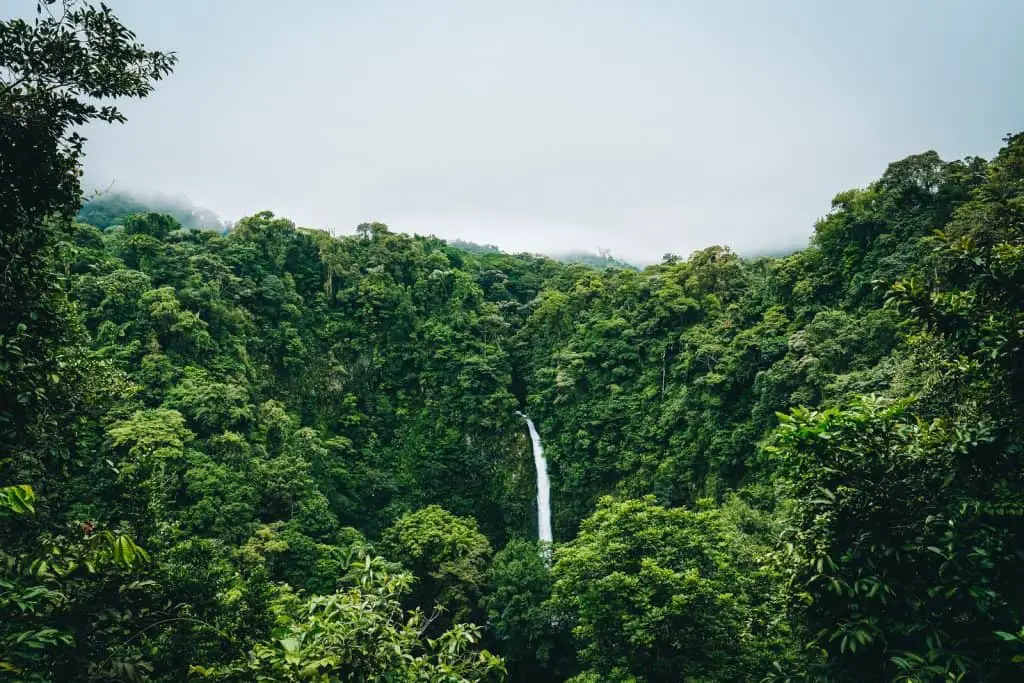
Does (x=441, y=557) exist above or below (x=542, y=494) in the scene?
below

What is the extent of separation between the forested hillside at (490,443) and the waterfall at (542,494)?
1.53ft

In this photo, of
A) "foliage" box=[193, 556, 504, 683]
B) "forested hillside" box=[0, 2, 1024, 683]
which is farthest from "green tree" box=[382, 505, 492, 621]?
"foliage" box=[193, 556, 504, 683]

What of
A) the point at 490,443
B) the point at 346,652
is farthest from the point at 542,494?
the point at 346,652

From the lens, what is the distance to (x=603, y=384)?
85.8 ft

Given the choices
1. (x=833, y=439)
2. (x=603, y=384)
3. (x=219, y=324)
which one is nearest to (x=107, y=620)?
(x=833, y=439)

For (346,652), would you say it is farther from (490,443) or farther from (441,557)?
(490,443)

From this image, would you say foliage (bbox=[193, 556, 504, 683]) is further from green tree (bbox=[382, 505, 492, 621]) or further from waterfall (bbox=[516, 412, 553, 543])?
waterfall (bbox=[516, 412, 553, 543])

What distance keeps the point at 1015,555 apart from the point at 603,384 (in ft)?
76.0

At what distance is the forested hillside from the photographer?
3229 mm

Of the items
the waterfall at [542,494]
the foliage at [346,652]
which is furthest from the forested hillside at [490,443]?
the waterfall at [542,494]

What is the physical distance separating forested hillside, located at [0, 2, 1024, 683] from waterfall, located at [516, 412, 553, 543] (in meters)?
0.47

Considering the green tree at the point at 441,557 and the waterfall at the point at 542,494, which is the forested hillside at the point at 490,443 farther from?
the waterfall at the point at 542,494

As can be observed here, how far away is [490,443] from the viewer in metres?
28.1

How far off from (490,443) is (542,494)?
3937mm
